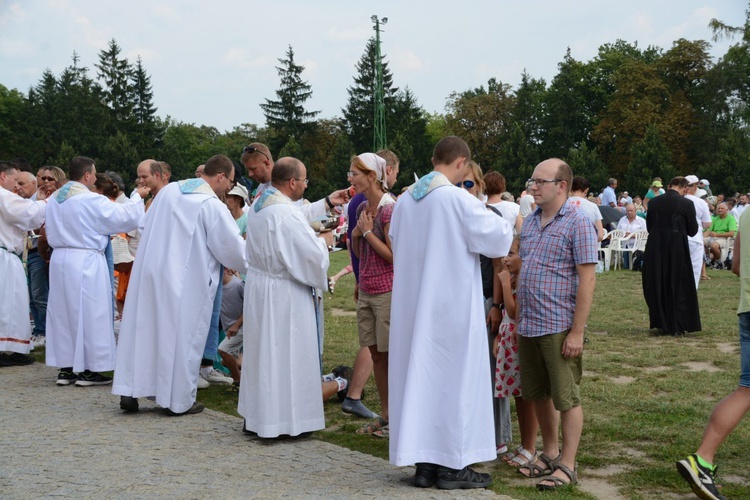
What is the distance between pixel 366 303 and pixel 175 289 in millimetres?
1973

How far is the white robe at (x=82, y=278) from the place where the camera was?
8.97 metres

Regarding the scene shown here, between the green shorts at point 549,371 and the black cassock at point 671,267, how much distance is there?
6.64 metres

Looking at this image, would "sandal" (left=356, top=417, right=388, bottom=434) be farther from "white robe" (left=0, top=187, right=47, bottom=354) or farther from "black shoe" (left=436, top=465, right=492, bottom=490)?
"white robe" (left=0, top=187, right=47, bottom=354)

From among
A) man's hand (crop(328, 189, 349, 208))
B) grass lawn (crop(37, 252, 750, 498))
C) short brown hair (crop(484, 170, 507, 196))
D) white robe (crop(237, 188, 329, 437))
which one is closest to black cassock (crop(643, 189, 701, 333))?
grass lawn (crop(37, 252, 750, 498))

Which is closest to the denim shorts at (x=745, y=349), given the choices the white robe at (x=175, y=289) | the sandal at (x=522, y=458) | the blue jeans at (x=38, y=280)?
the sandal at (x=522, y=458)

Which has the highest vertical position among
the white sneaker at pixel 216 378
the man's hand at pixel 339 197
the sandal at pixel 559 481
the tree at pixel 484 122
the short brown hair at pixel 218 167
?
the tree at pixel 484 122

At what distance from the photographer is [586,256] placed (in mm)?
5145

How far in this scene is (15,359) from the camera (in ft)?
33.7

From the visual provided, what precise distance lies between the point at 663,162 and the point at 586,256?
166 ft

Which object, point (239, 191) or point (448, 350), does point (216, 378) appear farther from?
point (448, 350)

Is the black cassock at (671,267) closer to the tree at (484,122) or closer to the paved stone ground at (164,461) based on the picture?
the paved stone ground at (164,461)

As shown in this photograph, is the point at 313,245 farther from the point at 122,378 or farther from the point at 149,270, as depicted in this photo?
the point at 122,378

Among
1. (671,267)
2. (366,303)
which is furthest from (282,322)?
(671,267)

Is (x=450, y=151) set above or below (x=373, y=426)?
above
